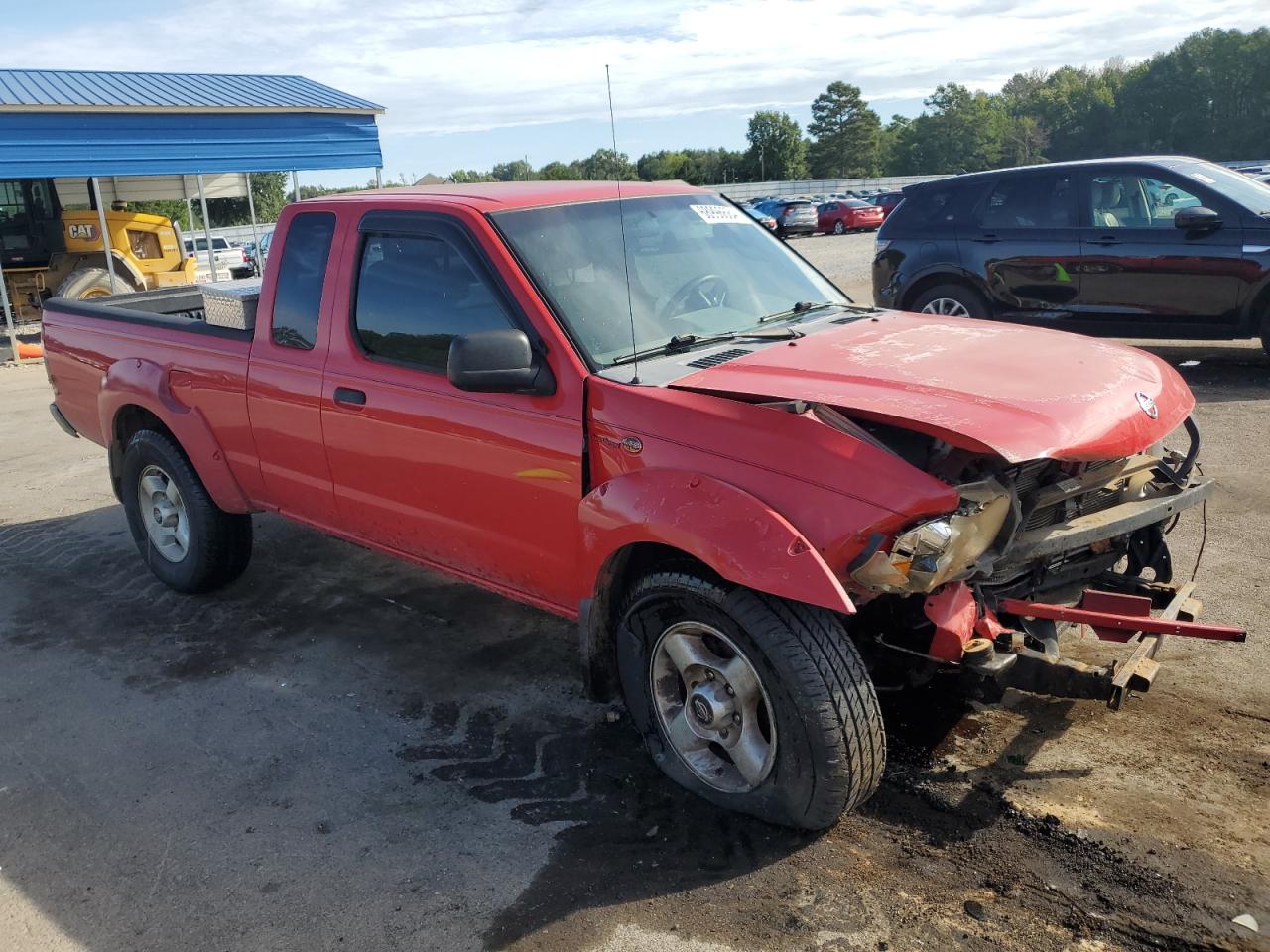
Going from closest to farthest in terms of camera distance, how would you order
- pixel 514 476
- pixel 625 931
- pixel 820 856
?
pixel 625 931, pixel 820 856, pixel 514 476

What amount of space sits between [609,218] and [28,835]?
10.1 ft

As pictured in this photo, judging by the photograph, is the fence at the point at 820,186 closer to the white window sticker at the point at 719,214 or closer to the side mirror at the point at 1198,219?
the side mirror at the point at 1198,219

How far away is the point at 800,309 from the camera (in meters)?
4.34

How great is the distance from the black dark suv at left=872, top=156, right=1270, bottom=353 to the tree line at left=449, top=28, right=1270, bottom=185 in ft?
170

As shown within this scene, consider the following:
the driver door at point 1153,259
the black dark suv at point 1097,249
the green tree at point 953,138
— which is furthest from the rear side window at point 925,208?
the green tree at point 953,138

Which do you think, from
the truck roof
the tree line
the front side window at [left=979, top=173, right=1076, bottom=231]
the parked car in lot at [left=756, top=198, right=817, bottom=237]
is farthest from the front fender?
the tree line

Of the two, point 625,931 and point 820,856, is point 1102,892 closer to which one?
point 820,856

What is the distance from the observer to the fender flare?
510cm

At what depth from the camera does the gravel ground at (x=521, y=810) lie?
2.88m

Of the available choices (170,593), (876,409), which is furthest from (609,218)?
(170,593)

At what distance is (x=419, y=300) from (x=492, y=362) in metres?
0.87

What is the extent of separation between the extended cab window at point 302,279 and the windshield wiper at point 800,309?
1.91 metres

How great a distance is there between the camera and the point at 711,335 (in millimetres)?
3936

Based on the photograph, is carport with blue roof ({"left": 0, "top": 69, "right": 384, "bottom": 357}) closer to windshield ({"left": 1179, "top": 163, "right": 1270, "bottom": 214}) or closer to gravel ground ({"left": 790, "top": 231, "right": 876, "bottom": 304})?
gravel ground ({"left": 790, "top": 231, "right": 876, "bottom": 304})
